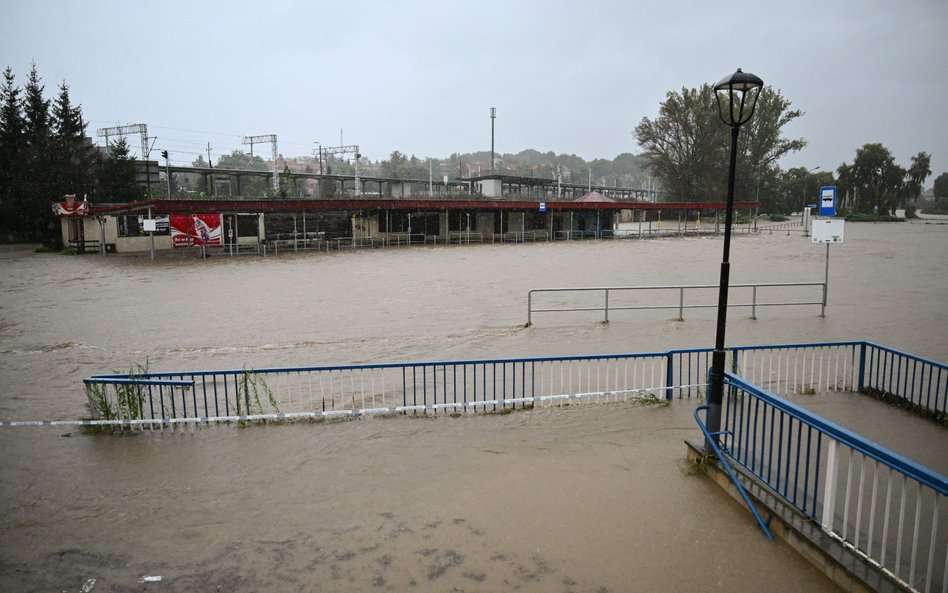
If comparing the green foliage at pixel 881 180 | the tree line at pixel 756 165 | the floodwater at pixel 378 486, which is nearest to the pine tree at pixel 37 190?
the floodwater at pixel 378 486

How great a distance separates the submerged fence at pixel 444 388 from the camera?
8047 millimetres

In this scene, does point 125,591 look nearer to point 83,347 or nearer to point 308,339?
point 308,339

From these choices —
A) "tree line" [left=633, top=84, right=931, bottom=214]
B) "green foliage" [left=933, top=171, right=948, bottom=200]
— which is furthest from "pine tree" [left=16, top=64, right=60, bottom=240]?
"green foliage" [left=933, top=171, right=948, bottom=200]

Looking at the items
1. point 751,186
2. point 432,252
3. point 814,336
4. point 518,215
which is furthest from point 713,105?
point 814,336

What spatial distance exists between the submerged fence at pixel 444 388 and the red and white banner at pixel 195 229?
29191 mm

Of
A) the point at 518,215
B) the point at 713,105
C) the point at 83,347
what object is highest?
the point at 713,105

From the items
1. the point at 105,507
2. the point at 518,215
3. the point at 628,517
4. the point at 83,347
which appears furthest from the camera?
the point at 518,215

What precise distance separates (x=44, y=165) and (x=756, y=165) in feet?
314

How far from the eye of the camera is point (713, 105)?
82750 millimetres

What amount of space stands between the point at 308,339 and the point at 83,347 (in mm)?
5210

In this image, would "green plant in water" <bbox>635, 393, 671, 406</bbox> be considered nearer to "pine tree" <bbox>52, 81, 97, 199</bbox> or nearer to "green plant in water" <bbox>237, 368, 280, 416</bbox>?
"green plant in water" <bbox>237, 368, 280, 416</bbox>

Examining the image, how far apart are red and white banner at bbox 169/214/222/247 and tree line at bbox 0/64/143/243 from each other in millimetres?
Answer: 11968

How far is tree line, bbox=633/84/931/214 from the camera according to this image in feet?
282

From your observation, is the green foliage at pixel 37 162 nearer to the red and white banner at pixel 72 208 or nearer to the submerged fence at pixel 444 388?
the red and white banner at pixel 72 208
